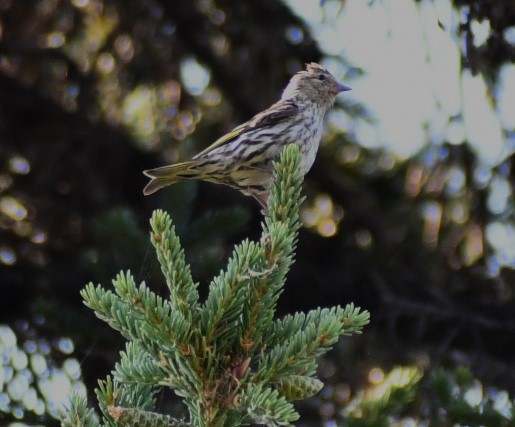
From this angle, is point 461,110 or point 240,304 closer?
point 240,304

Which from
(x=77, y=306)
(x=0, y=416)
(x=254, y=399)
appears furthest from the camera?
(x=77, y=306)

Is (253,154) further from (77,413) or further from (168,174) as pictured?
(77,413)

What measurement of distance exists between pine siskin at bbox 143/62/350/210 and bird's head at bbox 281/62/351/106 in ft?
1.00

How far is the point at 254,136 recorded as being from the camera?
200 inches

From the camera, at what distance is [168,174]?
4.88 metres

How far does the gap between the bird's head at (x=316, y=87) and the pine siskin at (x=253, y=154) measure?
1.00 feet

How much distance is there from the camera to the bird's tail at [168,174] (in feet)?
15.9

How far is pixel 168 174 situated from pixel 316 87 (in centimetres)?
133

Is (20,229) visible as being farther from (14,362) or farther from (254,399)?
(254,399)

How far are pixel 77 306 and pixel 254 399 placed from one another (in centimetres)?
410

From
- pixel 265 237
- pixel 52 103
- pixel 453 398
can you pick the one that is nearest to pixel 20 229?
pixel 52 103

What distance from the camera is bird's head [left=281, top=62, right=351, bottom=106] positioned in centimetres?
571

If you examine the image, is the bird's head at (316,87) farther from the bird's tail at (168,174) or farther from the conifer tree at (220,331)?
the conifer tree at (220,331)

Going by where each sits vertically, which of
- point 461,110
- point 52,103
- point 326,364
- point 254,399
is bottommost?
point 326,364
